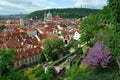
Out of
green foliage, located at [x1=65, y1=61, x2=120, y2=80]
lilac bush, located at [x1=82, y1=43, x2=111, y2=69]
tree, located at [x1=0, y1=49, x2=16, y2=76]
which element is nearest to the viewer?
tree, located at [x1=0, y1=49, x2=16, y2=76]

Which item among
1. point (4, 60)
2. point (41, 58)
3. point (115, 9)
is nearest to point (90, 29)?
point (41, 58)

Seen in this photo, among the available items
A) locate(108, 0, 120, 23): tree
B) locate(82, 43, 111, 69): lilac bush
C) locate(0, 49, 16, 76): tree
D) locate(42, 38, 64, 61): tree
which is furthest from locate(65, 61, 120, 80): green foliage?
locate(42, 38, 64, 61): tree

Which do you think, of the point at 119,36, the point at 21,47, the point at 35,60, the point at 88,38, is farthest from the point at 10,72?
the point at 21,47

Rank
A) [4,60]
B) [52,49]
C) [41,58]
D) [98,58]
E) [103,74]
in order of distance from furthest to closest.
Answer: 1. [52,49]
2. [41,58]
3. [98,58]
4. [103,74]
5. [4,60]

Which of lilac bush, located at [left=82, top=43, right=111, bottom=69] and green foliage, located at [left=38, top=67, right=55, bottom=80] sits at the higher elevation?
lilac bush, located at [left=82, top=43, right=111, bottom=69]

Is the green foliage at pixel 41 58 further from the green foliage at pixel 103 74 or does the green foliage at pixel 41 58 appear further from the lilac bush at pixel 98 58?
the lilac bush at pixel 98 58

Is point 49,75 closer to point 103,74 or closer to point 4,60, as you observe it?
point 103,74

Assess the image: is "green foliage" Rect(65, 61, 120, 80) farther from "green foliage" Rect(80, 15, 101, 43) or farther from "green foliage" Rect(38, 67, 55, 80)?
"green foliage" Rect(80, 15, 101, 43)

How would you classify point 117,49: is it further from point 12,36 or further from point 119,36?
point 12,36
